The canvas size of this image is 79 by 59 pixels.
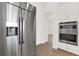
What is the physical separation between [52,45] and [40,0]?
74 cm

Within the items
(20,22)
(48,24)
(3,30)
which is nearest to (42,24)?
(48,24)

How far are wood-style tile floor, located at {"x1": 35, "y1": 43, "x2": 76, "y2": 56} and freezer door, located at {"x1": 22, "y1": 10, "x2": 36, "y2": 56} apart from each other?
4.4 inches

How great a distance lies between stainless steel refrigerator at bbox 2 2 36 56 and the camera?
4.35ft

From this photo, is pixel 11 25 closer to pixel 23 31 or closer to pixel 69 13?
pixel 23 31

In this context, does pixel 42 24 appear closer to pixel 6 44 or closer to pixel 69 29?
pixel 69 29

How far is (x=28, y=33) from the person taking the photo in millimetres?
1494

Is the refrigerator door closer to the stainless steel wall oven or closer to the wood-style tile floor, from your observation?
the wood-style tile floor

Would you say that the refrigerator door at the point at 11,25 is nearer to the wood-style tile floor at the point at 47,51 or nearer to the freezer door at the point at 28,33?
the freezer door at the point at 28,33

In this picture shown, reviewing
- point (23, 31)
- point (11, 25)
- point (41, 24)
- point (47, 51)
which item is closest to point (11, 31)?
point (11, 25)

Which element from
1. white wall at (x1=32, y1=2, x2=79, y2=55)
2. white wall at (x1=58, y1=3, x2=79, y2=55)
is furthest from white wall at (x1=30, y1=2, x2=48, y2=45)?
white wall at (x1=58, y1=3, x2=79, y2=55)

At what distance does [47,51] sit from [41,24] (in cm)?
44

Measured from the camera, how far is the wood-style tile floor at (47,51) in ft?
4.72

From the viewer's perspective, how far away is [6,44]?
126cm

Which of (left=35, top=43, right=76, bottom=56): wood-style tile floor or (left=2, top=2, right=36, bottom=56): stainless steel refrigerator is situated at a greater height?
(left=2, top=2, right=36, bottom=56): stainless steel refrigerator
